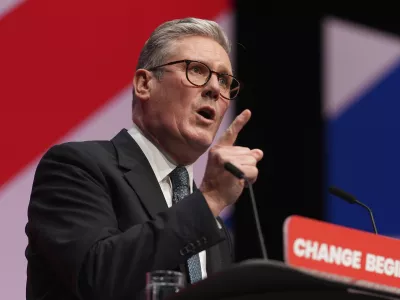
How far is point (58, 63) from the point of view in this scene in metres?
2.93

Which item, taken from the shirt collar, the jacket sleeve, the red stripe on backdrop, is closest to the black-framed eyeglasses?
the shirt collar

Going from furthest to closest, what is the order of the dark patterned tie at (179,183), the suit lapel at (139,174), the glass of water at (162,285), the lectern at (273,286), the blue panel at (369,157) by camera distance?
the blue panel at (369,157) → the dark patterned tie at (179,183) → the suit lapel at (139,174) → the glass of water at (162,285) → the lectern at (273,286)

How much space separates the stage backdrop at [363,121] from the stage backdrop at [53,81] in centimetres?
86

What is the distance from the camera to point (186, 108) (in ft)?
7.23

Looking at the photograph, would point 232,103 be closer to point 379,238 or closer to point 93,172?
point 93,172

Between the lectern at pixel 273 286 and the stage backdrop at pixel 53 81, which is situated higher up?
the stage backdrop at pixel 53 81

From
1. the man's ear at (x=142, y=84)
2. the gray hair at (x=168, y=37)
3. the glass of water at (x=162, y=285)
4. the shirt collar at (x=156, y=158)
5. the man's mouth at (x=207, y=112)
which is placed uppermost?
the gray hair at (x=168, y=37)

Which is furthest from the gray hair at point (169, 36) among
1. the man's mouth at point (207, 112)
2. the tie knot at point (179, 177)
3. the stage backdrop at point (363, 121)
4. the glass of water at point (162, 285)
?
the stage backdrop at point (363, 121)

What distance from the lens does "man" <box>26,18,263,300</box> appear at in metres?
1.67

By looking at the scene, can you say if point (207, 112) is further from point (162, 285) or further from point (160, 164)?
point (162, 285)

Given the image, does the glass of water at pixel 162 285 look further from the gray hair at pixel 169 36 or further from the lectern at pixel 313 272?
the gray hair at pixel 169 36

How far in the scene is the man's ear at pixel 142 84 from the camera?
2.33 meters

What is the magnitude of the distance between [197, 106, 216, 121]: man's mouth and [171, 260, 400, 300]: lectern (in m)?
0.90

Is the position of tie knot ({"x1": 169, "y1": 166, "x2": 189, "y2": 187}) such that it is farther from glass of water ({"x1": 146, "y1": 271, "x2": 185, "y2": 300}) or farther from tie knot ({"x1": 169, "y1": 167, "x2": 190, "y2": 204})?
glass of water ({"x1": 146, "y1": 271, "x2": 185, "y2": 300})
